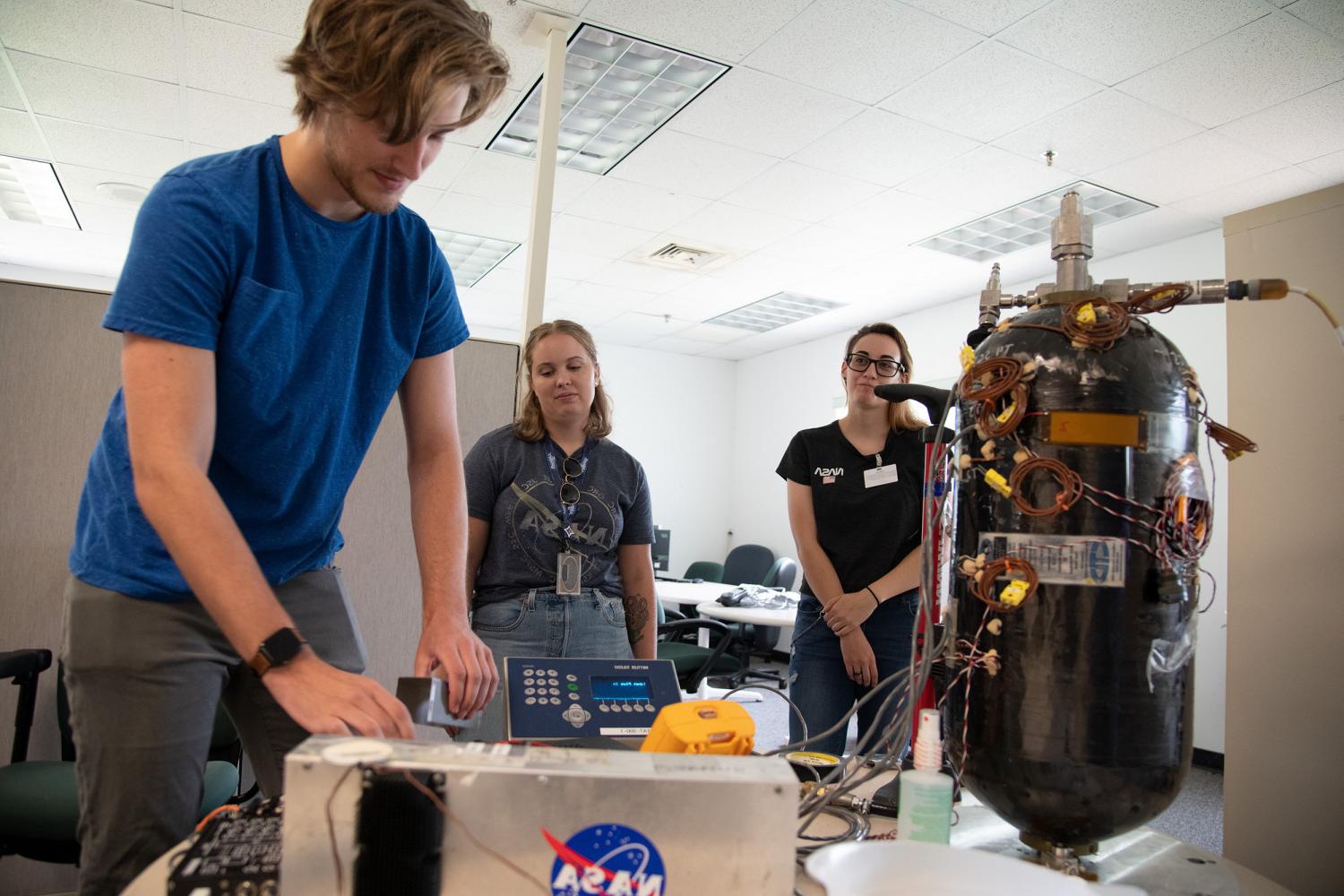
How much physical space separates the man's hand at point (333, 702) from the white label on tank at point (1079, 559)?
0.60 meters

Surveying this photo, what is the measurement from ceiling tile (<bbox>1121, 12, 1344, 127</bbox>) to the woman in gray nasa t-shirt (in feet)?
8.68

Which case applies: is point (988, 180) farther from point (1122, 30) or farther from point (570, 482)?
point (570, 482)

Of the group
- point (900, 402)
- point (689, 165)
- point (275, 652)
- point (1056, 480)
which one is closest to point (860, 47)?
point (689, 165)

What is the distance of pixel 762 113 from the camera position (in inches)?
150

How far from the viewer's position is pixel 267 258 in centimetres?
98

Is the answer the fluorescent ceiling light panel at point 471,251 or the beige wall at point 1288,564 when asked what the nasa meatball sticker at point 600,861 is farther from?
the fluorescent ceiling light panel at point 471,251

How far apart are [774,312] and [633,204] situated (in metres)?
2.48

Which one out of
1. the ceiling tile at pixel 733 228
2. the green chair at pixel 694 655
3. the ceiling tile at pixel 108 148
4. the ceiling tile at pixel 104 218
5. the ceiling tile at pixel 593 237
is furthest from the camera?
the ceiling tile at pixel 104 218

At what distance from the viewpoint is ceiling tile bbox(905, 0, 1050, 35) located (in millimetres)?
2943

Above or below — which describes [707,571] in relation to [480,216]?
below


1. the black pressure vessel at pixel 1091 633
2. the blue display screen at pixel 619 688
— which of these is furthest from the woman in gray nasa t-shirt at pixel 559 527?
the black pressure vessel at pixel 1091 633

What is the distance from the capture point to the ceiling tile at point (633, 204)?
185 inches

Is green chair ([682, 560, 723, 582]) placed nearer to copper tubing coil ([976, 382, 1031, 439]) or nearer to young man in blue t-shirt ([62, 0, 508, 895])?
young man in blue t-shirt ([62, 0, 508, 895])

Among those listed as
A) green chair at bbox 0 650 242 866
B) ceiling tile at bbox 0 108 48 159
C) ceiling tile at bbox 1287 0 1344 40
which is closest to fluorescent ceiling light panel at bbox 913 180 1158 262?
ceiling tile at bbox 1287 0 1344 40
